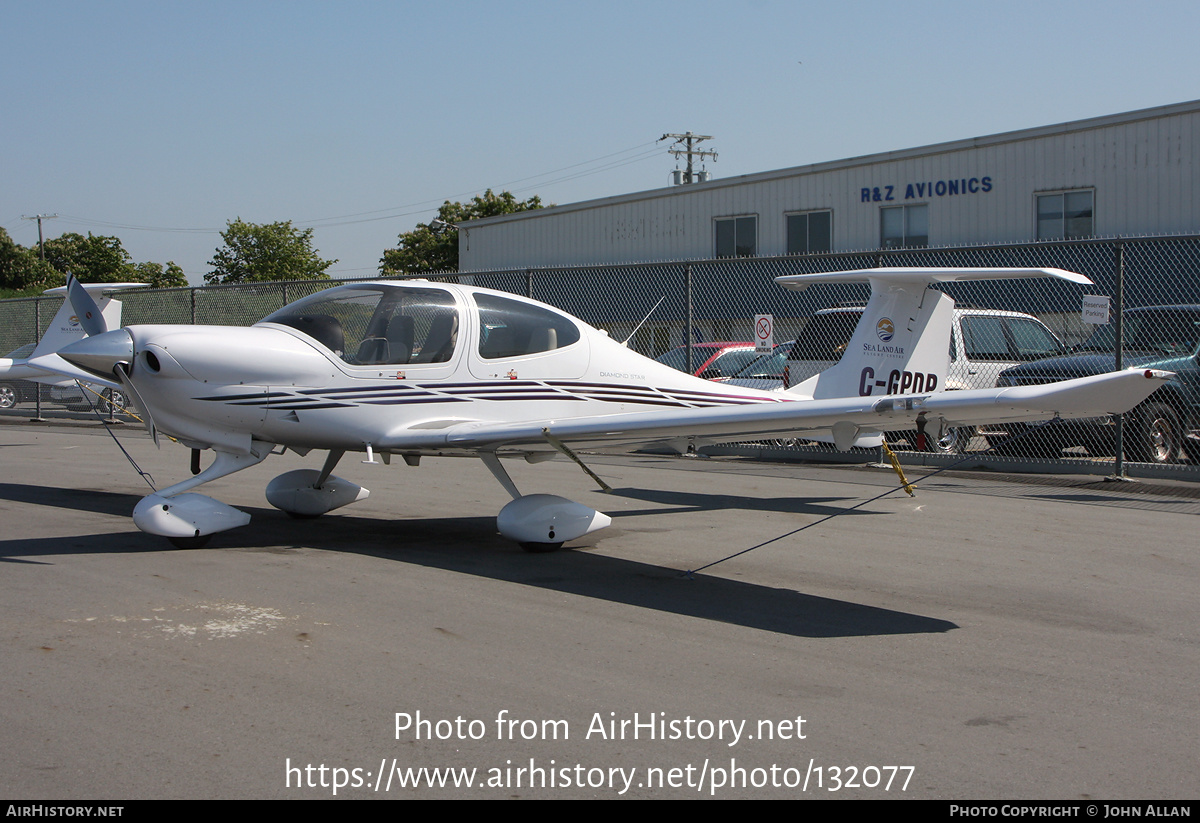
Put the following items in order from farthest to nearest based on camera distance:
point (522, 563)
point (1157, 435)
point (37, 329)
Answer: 1. point (37, 329)
2. point (1157, 435)
3. point (522, 563)

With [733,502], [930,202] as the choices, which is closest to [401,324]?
[733,502]

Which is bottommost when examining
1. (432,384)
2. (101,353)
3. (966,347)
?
(432,384)

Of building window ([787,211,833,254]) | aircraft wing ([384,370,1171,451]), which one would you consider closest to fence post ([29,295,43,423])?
aircraft wing ([384,370,1171,451])

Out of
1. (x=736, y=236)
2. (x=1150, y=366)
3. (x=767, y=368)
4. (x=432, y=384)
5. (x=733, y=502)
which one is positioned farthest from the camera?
(x=736, y=236)

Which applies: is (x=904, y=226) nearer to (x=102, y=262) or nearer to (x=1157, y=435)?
(x=1157, y=435)

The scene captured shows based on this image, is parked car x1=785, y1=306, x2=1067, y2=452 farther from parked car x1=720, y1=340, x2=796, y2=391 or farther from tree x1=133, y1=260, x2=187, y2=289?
tree x1=133, y1=260, x2=187, y2=289

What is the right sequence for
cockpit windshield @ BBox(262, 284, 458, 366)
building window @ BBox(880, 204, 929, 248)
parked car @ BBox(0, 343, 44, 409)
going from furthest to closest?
building window @ BBox(880, 204, 929, 248), parked car @ BBox(0, 343, 44, 409), cockpit windshield @ BBox(262, 284, 458, 366)

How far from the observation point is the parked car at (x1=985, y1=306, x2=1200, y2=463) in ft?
34.4

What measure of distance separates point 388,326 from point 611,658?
3.59 metres

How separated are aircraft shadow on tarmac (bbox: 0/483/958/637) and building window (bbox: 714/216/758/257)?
1997 cm

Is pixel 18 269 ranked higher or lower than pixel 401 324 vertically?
higher

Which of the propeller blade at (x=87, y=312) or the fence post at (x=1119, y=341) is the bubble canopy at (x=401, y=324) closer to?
the propeller blade at (x=87, y=312)

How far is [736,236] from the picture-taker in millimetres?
27406
